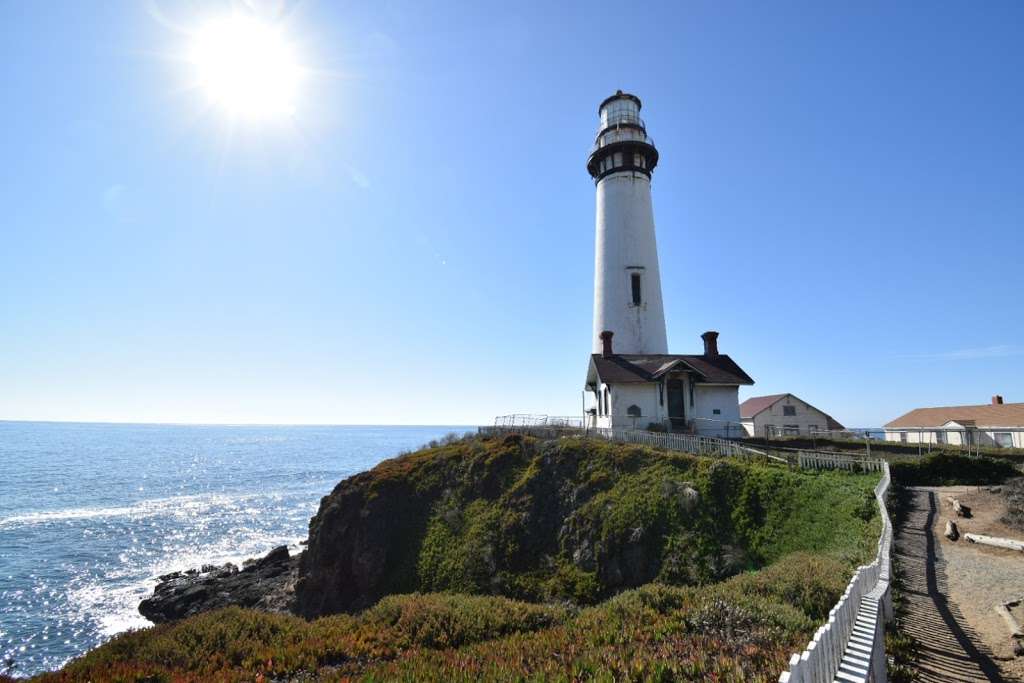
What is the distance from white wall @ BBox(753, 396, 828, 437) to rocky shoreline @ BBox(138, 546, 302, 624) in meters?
28.2

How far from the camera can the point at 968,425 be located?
3167 centimetres

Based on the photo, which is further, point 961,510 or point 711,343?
point 711,343

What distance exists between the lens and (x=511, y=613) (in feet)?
37.1

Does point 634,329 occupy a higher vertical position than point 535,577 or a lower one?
higher

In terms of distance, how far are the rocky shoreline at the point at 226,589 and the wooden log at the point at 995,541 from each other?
27.3m

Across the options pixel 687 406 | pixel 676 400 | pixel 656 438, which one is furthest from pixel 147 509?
pixel 687 406

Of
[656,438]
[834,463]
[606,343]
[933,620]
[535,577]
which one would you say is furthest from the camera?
[606,343]

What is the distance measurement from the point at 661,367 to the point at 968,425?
21429 mm

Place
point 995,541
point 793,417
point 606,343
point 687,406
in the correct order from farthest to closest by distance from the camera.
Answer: point 606,343
point 793,417
point 687,406
point 995,541

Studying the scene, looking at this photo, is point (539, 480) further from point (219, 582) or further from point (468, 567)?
point (219, 582)

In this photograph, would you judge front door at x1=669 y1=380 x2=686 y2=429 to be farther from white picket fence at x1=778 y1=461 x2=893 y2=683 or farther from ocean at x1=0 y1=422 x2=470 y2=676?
ocean at x1=0 y1=422 x2=470 y2=676

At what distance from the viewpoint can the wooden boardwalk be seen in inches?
244

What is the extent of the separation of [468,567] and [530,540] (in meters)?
2.97

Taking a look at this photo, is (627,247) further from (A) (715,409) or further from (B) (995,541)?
(B) (995,541)
